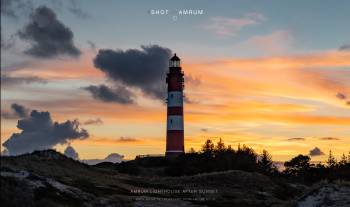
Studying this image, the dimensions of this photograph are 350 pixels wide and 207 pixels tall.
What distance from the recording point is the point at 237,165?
97188mm

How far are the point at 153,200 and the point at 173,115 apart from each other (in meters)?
46.3

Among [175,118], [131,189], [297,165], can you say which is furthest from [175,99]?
[131,189]

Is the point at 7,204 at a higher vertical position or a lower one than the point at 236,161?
lower

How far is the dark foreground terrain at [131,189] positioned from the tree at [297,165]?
30331 millimetres

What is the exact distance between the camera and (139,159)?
111 metres

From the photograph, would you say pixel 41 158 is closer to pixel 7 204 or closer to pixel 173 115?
pixel 7 204

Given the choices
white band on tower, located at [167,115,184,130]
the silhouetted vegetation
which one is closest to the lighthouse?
white band on tower, located at [167,115,184,130]

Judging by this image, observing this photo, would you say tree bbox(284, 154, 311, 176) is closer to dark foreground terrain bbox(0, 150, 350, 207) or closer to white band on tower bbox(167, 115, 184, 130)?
white band on tower bbox(167, 115, 184, 130)

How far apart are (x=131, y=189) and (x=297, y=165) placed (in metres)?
57.5

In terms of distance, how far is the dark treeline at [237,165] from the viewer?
300 ft

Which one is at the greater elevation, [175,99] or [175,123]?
[175,99]

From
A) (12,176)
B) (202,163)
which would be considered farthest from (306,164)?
(12,176)

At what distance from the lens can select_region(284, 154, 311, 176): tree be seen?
10894 cm

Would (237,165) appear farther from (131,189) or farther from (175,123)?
(131,189)
